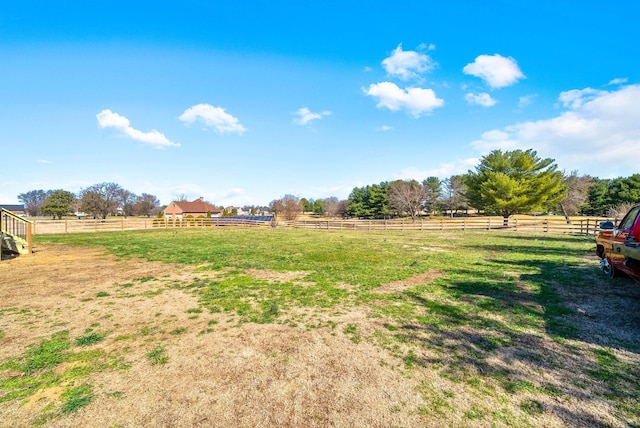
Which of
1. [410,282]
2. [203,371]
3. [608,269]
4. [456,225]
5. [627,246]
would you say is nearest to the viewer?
[203,371]

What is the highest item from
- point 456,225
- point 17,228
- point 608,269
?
point 17,228

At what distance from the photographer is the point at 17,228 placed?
485 inches

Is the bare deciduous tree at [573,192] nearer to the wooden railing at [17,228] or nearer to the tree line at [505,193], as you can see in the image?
the tree line at [505,193]

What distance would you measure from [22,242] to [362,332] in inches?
584

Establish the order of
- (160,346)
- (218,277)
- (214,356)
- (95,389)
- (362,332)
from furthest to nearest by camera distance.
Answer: (218,277) < (362,332) < (160,346) < (214,356) < (95,389)

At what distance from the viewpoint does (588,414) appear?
8.48 feet

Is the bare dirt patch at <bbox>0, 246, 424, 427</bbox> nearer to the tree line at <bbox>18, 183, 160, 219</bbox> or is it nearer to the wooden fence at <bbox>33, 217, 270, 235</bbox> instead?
the wooden fence at <bbox>33, 217, 270, 235</bbox>

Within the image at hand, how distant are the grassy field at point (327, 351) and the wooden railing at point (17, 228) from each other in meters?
6.14

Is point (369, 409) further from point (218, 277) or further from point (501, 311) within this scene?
point (218, 277)

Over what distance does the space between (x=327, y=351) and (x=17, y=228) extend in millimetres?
15416

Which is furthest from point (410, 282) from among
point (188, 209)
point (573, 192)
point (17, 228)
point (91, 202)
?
point (188, 209)

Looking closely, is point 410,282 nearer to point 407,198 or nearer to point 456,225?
point 456,225

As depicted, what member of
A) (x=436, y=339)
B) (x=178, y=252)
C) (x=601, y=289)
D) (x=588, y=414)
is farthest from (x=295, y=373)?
(x=178, y=252)

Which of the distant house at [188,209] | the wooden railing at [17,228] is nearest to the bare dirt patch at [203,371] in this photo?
the wooden railing at [17,228]
